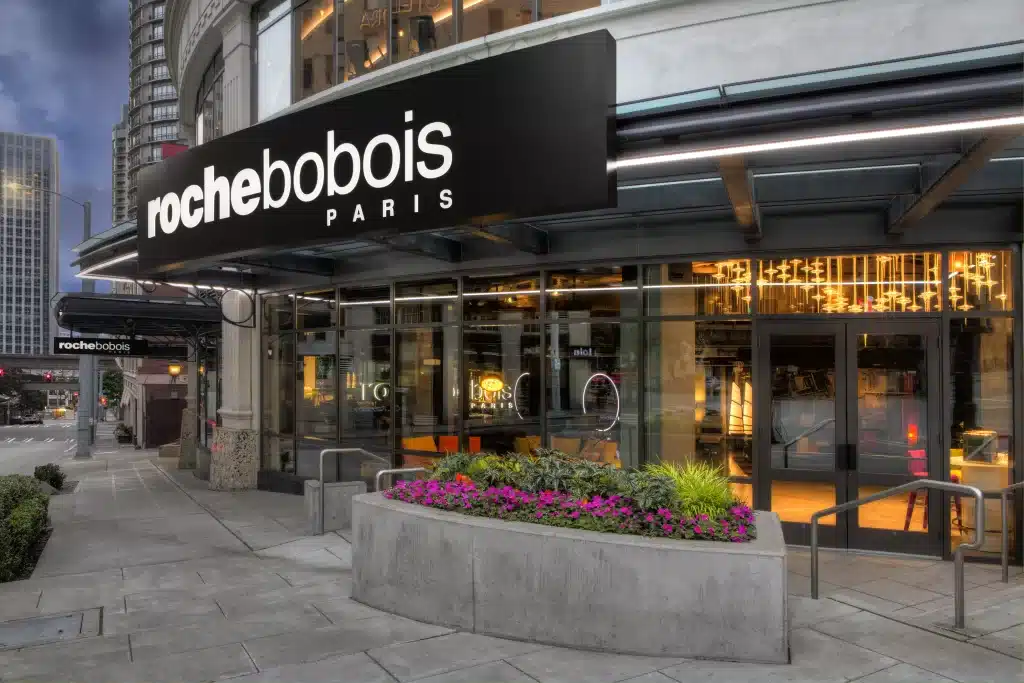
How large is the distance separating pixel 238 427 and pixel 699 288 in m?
9.96

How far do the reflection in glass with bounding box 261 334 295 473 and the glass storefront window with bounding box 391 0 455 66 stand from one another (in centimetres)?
631

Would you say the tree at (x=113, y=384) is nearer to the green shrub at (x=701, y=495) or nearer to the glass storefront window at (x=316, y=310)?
the glass storefront window at (x=316, y=310)

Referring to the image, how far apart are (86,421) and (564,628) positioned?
3008cm

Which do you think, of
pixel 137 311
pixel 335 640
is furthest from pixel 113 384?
pixel 335 640

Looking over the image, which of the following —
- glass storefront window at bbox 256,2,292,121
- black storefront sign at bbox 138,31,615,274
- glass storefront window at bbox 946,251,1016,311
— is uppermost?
glass storefront window at bbox 256,2,292,121

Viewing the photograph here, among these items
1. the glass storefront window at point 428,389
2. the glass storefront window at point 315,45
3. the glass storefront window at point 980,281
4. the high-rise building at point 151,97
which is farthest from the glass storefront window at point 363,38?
the high-rise building at point 151,97

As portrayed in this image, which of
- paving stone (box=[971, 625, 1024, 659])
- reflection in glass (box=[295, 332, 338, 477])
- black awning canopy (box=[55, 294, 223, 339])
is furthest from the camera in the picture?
black awning canopy (box=[55, 294, 223, 339])

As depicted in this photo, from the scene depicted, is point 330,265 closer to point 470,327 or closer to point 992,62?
point 470,327

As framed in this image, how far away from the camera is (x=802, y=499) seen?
377 inches

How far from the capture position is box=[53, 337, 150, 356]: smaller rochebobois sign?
2033cm

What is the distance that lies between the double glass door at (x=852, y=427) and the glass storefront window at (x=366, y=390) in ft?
21.1

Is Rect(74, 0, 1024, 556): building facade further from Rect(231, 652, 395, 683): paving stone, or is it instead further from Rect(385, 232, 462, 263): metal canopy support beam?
Rect(231, 652, 395, 683): paving stone

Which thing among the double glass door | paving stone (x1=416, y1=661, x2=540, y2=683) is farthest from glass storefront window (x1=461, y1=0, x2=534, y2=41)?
paving stone (x1=416, y1=661, x2=540, y2=683)

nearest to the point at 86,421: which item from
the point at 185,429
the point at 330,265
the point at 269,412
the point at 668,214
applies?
the point at 185,429
